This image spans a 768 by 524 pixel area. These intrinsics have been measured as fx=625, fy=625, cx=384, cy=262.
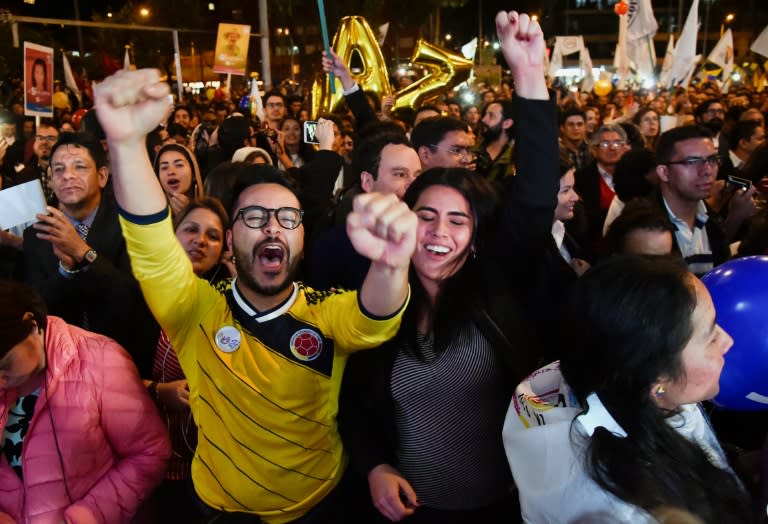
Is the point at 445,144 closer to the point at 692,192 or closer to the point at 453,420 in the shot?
the point at 692,192

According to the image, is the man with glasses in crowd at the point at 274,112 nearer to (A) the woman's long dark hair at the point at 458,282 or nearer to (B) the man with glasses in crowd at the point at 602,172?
(B) the man with glasses in crowd at the point at 602,172

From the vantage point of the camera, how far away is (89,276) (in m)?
2.66

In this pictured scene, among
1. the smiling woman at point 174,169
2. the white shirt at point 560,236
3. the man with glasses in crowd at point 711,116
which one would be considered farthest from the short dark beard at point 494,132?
the man with glasses in crowd at point 711,116

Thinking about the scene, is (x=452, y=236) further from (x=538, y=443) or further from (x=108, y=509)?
(x=108, y=509)

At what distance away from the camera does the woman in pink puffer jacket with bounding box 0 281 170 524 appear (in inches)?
80.2

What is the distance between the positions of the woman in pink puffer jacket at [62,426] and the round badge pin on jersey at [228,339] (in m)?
A: 0.49

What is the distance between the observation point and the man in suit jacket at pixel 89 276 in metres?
2.65

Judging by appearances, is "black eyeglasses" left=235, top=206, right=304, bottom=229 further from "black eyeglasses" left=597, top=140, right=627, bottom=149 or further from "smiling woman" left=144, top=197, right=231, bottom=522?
"black eyeglasses" left=597, top=140, right=627, bottom=149

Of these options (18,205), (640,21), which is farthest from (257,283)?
(640,21)

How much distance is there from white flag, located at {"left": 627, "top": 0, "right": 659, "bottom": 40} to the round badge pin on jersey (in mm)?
10455

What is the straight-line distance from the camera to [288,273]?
2.03 metres

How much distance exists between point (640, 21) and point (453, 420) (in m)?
10.5

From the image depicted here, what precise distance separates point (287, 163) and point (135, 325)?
12.6 ft

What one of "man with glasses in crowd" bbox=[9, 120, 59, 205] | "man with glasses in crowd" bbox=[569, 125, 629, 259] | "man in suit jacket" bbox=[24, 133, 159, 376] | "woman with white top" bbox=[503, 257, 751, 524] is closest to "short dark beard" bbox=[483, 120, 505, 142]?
"man with glasses in crowd" bbox=[569, 125, 629, 259]
